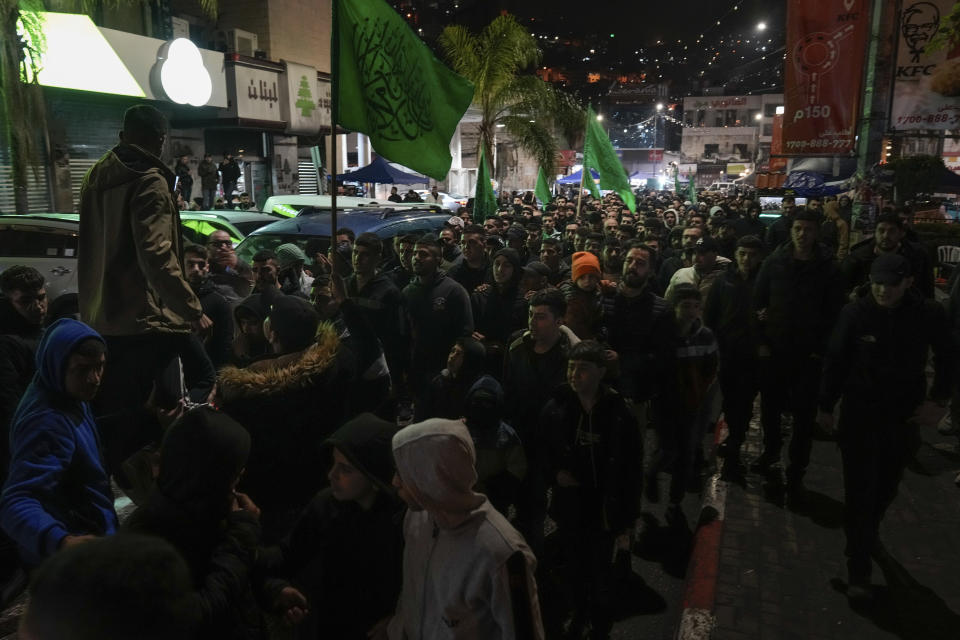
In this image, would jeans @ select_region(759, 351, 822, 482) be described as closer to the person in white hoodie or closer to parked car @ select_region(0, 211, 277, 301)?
the person in white hoodie

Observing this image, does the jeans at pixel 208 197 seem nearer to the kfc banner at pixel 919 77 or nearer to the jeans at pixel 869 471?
the kfc banner at pixel 919 77

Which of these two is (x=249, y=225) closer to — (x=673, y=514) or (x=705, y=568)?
(x=673, y=514)

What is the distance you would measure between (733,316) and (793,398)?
838 millimetres

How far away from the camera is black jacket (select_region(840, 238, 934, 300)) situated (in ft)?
23.7

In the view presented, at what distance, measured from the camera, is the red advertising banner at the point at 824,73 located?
1212cm

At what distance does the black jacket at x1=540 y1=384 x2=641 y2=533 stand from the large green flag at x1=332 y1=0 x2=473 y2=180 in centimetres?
233

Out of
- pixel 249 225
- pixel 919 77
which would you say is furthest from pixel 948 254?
pixel 249 225

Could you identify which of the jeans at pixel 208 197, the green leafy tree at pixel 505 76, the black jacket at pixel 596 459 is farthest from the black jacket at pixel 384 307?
the green leafy tree at pixel 505 76

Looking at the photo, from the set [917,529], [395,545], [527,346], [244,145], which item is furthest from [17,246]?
[244,145]

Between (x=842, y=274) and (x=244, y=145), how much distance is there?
73.3 feet

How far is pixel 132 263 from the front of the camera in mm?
3852

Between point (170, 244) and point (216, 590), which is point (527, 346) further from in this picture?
point (216, 590)

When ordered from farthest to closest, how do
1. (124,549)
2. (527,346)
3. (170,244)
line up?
(527,346) → (170,244) → (124,549)

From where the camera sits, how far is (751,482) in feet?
20.2
